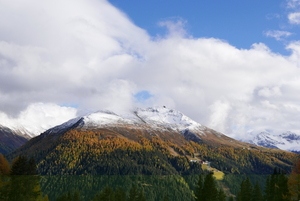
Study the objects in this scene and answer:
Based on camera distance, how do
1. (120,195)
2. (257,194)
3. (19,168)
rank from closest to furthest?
(19,168)
(120,195)
(257,194)

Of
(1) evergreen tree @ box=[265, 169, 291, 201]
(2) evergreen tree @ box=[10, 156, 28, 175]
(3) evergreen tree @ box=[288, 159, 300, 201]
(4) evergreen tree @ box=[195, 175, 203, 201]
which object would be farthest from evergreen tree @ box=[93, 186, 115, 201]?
(3) evergreen tree @ box=[288, 159, 300, 201]

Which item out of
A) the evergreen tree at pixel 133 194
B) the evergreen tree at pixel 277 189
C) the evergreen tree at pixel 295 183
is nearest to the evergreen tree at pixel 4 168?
the evergreen tree at pixel 133 194

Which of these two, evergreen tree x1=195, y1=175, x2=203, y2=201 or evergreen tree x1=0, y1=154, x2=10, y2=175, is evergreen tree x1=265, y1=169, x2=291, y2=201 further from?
evergreen tree x1=0, y1=154, x2=10, y2=175

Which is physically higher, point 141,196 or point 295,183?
point 295,183

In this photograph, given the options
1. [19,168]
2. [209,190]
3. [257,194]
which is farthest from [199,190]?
[19,168]

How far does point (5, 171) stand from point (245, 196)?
2316 inches

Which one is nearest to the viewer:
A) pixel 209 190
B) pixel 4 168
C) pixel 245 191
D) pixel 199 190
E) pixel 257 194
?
pixel 4 168

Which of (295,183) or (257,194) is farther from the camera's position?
(257,194)

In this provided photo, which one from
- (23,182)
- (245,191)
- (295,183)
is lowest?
(23,182)

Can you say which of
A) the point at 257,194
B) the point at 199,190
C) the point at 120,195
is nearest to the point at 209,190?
the point at 199,190

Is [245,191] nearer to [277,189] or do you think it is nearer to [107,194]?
[277,189]

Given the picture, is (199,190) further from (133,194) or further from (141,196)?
(133,194)

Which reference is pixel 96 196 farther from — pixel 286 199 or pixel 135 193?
pixel 286 199

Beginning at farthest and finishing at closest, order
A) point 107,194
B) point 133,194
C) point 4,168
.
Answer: point 133,194
point 107,194
point 4,168
